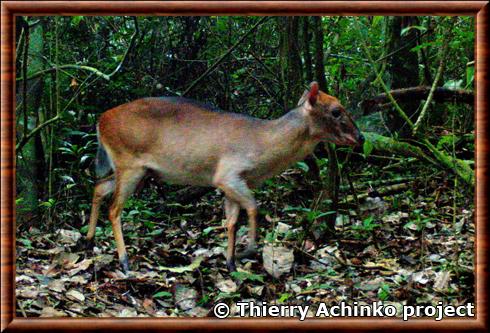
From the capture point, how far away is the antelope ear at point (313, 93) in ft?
25.7

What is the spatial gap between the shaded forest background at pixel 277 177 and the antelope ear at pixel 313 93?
51cm

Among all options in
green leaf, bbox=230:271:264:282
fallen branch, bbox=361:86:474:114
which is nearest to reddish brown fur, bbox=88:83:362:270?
fallen branch, bbox=361:86:474:114

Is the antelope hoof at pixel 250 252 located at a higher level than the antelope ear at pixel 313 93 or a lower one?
lower

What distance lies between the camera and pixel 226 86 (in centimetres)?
892

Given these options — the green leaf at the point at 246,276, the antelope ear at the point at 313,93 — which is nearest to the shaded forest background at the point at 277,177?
the green leaf at the point at 246,276

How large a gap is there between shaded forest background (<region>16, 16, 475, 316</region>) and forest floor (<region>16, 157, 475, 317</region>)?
0.02 m

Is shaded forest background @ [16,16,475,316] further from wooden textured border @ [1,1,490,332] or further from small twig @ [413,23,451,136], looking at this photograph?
wooden textured border @ [1,1,490,332]

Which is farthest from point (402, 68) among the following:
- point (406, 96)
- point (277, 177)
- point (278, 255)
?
point (278, 255)

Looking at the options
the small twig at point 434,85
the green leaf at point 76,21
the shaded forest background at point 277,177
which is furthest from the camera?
the green leaf at point 76,21

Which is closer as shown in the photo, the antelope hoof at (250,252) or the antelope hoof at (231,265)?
the antelope hoof at (231,265)

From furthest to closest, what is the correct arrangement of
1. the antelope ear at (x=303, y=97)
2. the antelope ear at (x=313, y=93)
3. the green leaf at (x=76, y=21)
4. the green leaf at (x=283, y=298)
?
the green leaf at (x=76, y=21), the antelope ear at (x=303, y=97), the antelope ear at (x=313, y=93), the green leaf at (x=283, y=298)

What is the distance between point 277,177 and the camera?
8352 mm

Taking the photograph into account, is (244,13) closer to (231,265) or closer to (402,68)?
(231,265)

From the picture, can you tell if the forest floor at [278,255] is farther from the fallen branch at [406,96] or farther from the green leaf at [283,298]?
the fallen branch at [406,96]
